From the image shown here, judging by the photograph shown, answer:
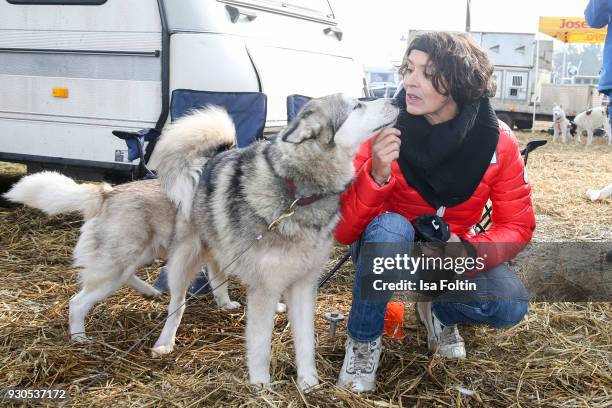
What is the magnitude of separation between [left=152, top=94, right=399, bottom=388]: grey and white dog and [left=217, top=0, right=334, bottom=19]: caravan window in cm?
245

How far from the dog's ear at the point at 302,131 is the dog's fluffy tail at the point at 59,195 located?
1.14 metres

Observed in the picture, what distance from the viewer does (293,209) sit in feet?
7.55

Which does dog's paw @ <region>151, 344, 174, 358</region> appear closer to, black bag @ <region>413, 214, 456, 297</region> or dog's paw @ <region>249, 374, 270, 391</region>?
dog's paw @ <region>249, 374, 270, 391</region>

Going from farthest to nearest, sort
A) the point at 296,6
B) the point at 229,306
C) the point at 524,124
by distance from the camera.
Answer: the point at 524,124 → the point at 296,6 → the point at 229,306

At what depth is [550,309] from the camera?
320cm

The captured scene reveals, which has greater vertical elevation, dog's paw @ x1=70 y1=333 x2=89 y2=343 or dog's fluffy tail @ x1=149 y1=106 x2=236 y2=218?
dog's fluffy tail @ x1=149 y1=106 x2=236 y2=218

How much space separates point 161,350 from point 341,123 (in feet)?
4.36

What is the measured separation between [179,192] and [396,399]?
1.33 m

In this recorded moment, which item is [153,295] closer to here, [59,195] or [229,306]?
[229,306]

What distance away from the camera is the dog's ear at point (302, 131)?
225 cm

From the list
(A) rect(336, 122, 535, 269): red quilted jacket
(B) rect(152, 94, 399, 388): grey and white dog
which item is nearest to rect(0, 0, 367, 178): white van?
(B) rect(152, 94, 399, 388): grey and white dog

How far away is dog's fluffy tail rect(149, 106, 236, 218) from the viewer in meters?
2.75

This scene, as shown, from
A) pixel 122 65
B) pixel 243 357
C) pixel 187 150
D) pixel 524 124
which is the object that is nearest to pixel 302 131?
pixel 187 150

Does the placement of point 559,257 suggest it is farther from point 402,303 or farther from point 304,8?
point 304,8
